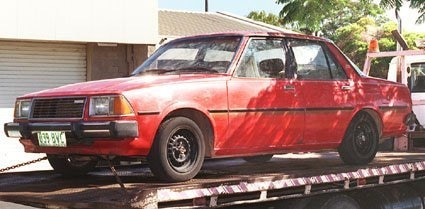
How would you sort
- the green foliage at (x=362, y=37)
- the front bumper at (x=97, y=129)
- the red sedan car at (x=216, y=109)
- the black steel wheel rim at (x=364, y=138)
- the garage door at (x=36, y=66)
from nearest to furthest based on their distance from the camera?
1. the front bumper at (x=97, y=129)
2. the red sedan car at (x=216, y=109)
3. the black steel wheel rim at (x=364, y=138)
4. the garage door at (x=36, y=66)
5. the green foliage at (x=362, y=37)

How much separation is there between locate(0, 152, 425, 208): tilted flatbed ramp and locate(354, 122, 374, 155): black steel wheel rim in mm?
184

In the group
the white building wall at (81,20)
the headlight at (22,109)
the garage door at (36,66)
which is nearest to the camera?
the headlight at (22,109)

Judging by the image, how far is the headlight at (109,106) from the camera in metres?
4.57

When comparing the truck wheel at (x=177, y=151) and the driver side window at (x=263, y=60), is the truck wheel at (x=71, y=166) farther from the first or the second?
the driver side window at (x=263, y=60)

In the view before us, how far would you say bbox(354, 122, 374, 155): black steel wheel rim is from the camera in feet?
20.7

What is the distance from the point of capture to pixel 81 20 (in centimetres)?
1566

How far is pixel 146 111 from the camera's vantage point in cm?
465

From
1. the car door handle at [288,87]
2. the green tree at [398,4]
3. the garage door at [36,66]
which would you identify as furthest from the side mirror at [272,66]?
the garage door at [36,66]

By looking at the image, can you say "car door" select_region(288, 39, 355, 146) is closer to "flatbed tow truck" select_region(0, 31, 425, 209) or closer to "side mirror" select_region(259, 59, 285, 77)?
"side mirror" select_region(259, 59, 285, 77)

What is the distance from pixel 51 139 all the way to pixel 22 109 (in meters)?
0.58

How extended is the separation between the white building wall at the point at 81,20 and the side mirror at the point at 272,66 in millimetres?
10480

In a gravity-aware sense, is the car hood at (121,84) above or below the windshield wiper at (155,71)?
below

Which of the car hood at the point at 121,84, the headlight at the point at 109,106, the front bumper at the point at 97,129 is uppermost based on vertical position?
the car hood at the point at 121,84

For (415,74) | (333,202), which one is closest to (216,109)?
(333,202)
